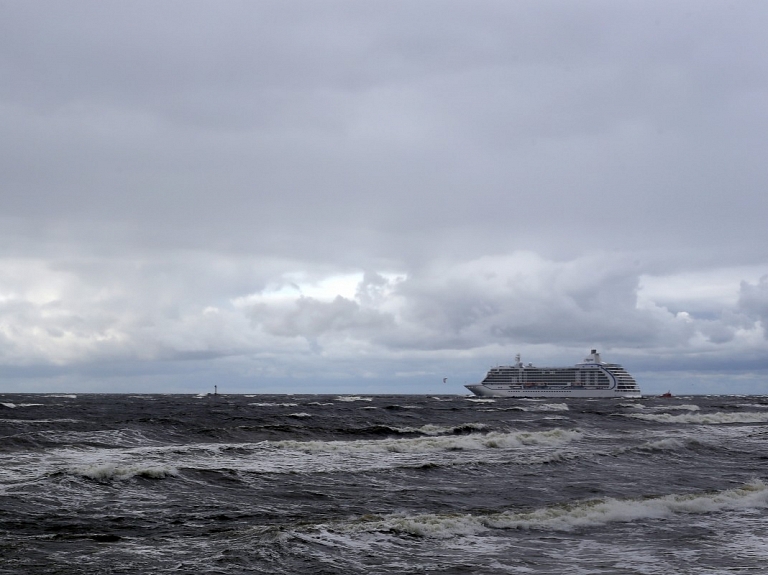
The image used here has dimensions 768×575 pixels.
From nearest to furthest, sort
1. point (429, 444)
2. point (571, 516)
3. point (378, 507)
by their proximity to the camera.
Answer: point (571, 516) < point (378, 507) < point (429, 444)

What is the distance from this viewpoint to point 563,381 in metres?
170

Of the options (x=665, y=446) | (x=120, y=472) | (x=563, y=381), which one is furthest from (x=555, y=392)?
(x=120, y=472)

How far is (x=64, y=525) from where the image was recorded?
685 inches

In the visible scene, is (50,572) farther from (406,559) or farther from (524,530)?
(524,530)

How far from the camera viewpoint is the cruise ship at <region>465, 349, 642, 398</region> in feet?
546

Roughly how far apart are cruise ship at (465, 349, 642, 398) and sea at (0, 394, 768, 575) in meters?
129

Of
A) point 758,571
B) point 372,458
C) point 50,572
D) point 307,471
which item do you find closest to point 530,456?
point 372,458

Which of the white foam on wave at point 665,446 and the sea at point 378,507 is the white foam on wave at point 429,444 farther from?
the white foam on wave at point 665,446

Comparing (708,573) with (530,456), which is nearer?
(708,573)

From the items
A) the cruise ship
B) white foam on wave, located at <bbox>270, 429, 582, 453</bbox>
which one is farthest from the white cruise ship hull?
white foam on wave, located at <bbox>270, 429, 582, 453</bbox>

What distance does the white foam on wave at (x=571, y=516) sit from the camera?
17203 millimetres

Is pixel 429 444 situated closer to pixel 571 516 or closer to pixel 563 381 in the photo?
pixel 571 516

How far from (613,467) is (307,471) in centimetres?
1259

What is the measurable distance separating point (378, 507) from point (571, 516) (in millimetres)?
5124
